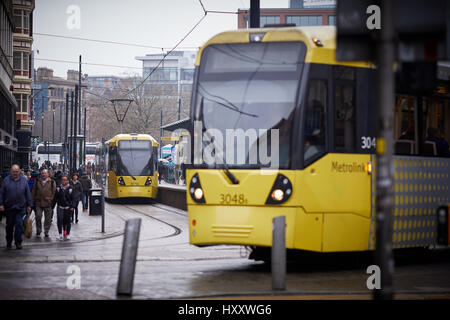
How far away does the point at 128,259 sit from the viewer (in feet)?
34.0

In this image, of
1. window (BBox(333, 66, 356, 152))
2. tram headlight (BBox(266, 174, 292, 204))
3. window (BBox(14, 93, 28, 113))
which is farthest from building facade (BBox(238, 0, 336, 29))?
tram headlight (BBox(266, 174, 292, 204))

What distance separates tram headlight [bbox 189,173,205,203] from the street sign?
19.2ft

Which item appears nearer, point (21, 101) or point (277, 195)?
point (277, 195)

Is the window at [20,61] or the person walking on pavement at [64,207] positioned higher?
the window at [20,61]

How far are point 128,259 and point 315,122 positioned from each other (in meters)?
3.68

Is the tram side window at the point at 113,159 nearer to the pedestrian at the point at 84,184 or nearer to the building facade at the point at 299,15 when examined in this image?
the pedestrian at the point at 84,184

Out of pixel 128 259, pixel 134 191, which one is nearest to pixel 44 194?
pixel 128 259

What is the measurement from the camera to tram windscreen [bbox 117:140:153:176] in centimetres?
3819

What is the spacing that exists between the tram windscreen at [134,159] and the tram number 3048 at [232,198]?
85.5 feet

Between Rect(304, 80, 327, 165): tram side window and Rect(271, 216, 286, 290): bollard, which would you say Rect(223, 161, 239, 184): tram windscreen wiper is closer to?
Rect(304, 80, 327, 165): tram side window

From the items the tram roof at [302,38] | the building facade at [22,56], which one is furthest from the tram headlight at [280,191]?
the building facade at [22,56]

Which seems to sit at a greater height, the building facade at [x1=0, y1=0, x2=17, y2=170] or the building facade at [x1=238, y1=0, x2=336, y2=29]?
the building facade at [x1=238, y1=0, x2=336, y2=29]

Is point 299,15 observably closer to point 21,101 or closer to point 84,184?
point 21,101

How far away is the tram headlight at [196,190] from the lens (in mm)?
12531
